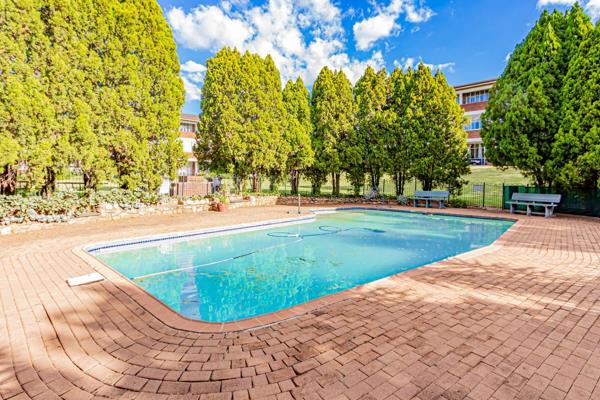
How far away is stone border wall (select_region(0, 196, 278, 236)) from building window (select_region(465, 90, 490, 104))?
90.3 feet

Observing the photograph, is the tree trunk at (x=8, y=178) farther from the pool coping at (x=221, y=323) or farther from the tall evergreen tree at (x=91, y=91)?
the pool coping at (x=221, y=323)

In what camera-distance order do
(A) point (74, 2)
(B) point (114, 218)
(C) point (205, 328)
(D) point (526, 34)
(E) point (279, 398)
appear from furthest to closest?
1. (D) point (526, 34)
2. (B) point (114, 218)
3. (A) point (74, 2)
4. (C) point (205, 328)
5. (E) point (279, 398)

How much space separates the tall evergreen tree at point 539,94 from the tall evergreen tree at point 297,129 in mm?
10844

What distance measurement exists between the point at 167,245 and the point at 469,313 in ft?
27.2

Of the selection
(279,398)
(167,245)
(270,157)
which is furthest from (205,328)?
(270,157)

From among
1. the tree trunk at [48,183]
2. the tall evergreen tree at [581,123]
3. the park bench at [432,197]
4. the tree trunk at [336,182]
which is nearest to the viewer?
the tree trunk at [48,183]

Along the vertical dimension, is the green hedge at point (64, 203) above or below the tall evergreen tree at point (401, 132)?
below

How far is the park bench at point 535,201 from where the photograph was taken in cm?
1293

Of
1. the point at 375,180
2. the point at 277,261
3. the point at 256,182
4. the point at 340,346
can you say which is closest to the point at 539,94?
the point at 375,180

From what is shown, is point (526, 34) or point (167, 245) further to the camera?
point (526, 34)

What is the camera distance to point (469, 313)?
3801 mm

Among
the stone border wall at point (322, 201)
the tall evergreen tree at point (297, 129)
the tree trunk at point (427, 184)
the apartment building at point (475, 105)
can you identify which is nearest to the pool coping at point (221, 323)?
the tree trunk at point (427, 184)

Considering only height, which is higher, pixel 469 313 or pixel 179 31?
pixel 179 31

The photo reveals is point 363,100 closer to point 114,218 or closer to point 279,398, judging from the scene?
point 114,218
